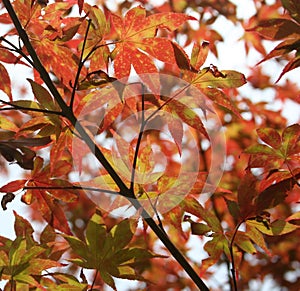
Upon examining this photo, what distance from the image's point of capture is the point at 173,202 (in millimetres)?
696

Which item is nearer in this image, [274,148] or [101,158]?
[101,158]

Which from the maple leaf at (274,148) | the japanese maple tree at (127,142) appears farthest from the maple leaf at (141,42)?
the maple leaf at (274,148)

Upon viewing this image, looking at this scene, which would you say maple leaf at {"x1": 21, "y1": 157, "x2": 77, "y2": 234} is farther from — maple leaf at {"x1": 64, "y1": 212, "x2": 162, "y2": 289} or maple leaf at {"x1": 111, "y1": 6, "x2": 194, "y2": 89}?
maple leaf at {"x1": 111, "y1": 6, "x2": 194, "y2": 89}

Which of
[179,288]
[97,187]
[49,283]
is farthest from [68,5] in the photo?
[179,288]

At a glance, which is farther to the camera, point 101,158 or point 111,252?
point 111,252

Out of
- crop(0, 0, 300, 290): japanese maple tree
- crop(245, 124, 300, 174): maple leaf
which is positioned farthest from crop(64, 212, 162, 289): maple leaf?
crop(245, 124, 300, 174): maple leaf

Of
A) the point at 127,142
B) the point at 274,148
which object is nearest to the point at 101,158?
the point at 127,142

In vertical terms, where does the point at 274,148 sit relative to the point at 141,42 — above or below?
below

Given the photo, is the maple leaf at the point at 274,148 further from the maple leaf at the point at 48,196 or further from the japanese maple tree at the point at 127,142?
the maple leaf at the point at 48,196

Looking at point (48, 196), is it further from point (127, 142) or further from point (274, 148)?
point (274, 148)

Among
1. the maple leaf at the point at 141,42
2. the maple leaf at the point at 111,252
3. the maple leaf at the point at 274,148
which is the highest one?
the maple leaf at the point at 141,42

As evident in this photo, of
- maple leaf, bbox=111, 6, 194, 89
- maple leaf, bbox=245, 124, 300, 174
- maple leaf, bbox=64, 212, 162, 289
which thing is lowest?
maple leaf, bbox=64, 212, 162, 289

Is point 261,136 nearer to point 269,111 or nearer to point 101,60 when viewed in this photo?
point 101,60


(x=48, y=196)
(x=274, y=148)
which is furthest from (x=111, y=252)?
(x=274, y=148)
